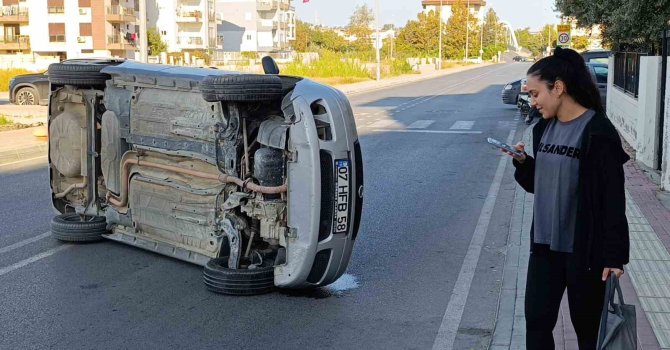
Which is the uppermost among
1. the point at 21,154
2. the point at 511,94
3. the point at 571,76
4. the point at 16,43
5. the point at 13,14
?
the point at 13,14

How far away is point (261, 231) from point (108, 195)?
2314 millimetres

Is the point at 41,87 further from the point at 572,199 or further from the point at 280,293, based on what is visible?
the point at 572,199

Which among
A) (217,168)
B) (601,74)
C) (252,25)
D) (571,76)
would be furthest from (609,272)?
(252,25)

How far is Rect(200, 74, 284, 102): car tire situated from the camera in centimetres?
660

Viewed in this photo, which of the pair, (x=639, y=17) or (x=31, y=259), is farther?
(x=639, y=17)

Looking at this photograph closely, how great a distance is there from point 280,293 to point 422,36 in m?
112

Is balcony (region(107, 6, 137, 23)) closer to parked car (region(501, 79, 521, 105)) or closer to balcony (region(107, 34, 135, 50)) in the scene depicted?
balcony (region(107, 34, 135, 50))

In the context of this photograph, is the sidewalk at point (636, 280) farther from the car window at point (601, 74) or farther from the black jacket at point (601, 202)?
the car window at point (601, 74)

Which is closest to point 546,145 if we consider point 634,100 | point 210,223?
point 210,223

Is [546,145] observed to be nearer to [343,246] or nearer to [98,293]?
[343,246]

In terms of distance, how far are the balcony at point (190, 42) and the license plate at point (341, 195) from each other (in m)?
96.7

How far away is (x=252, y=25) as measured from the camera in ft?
405

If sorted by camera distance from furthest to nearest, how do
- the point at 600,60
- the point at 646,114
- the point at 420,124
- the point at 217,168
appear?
1. the point at 600,60
2. the point at 420,124
3. the point at 646,114
4. the point at 217,168

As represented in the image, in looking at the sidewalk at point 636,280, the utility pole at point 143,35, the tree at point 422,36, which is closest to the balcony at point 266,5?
the tree at point 422,36
